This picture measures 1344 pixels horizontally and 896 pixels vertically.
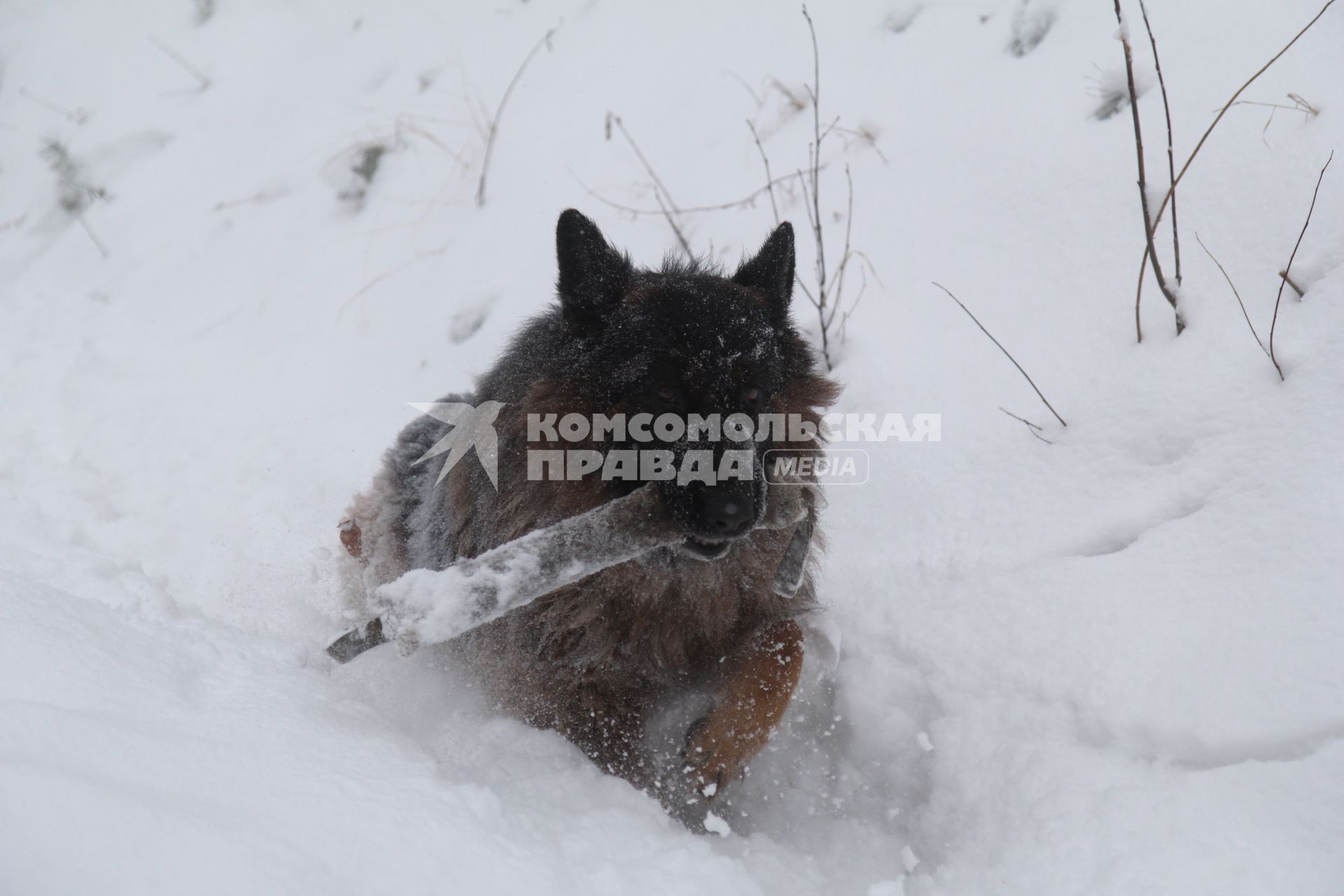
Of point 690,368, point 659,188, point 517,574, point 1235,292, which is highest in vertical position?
point 659,188

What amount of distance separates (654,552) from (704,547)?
431 millimetres

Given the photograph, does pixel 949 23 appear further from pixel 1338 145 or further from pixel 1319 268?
pixel 1319 268

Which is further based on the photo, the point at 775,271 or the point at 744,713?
the point at 775,271

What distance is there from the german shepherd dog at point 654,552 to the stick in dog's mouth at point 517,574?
0.12 meters

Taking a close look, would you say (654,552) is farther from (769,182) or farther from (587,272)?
(769,182)

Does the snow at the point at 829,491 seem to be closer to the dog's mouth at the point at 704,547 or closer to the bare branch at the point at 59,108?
the dog's mouth at the point at 704,547

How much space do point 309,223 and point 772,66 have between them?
4.53 meters

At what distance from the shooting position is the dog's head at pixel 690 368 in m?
2.82

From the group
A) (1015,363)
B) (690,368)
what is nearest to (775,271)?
(690,368)

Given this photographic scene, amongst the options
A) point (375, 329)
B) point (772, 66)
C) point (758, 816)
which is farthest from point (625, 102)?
point (758, 816)

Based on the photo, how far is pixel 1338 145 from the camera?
3.73 m

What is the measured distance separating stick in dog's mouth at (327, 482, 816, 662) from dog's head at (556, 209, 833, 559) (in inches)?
Answer: 4.3

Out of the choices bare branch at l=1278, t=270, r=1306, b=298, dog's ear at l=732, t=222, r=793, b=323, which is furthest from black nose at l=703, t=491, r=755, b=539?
bare branch at l=1278, t=270, r=1306, b=298

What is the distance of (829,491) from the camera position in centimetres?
449
